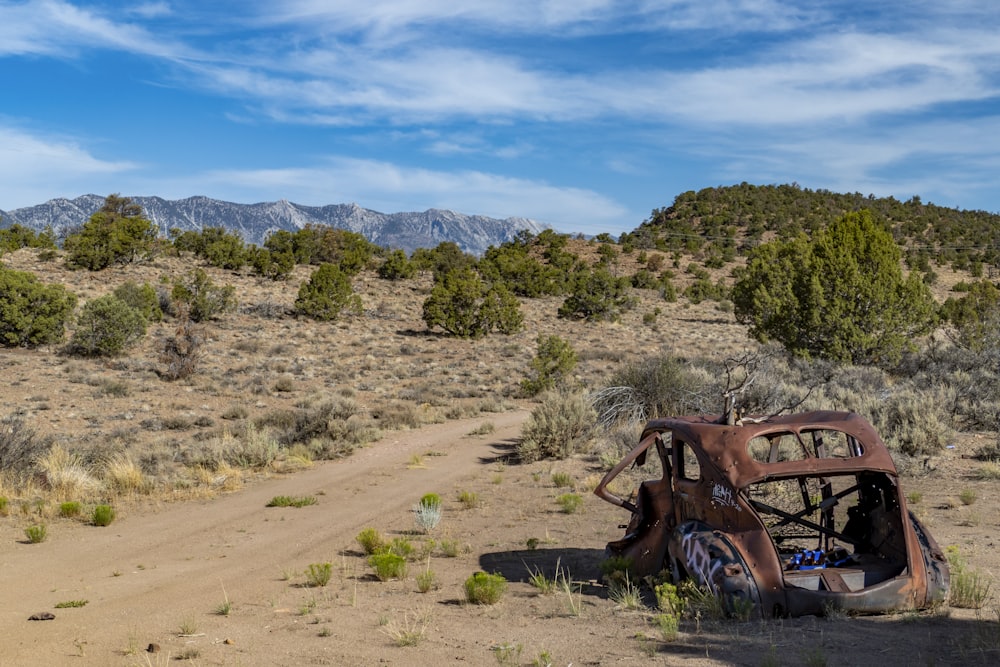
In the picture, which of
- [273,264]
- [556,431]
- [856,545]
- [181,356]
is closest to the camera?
[856,545]

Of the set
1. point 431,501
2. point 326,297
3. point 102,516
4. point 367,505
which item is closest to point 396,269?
point 326,297

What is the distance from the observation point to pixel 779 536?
6855 mm

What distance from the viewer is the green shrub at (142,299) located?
100ft

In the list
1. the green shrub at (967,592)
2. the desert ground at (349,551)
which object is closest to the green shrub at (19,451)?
the desert ground at (349,551)

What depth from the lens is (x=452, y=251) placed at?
6253 cm

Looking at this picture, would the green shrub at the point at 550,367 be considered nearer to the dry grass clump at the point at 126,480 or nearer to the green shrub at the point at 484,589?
the dry grass clump at the point at 126,480

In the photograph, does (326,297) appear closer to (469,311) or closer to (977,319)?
(469,311)

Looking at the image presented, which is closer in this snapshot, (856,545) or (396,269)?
(856,545)

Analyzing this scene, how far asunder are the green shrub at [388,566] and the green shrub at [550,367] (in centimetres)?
1528

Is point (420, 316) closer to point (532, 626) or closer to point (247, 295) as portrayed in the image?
point (247, 295)

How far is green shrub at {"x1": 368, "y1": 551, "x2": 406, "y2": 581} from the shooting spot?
25.0ft

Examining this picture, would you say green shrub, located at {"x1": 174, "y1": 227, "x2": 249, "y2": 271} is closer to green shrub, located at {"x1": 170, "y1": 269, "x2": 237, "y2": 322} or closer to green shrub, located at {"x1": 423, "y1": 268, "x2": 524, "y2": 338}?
green shrub, located at {"x1": 170, "y1": 269, "x2": 237, "y2": 322}

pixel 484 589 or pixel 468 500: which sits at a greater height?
pixel 484 589

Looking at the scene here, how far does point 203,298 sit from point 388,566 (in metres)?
29.3
